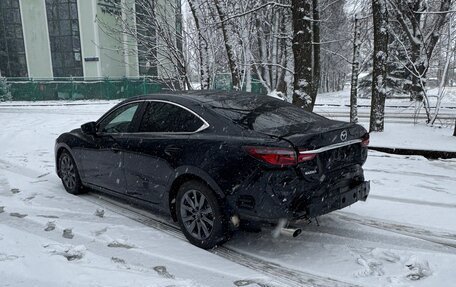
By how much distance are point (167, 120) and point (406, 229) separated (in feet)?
9.73

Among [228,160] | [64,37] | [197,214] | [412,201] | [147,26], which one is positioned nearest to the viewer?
[228,160]

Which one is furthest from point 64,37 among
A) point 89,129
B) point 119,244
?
point 119,244

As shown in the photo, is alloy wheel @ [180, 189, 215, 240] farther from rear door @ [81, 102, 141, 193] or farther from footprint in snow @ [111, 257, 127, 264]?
rear door @ [81, 102, 141, 193]

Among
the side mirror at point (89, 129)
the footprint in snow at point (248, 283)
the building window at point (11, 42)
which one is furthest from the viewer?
the building window at point (11, 42)

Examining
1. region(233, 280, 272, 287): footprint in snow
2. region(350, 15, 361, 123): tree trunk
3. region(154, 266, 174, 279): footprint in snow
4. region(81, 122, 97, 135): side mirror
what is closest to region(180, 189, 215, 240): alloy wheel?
region(154, 266, 174, 279): footprint in snow

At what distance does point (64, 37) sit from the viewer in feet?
108

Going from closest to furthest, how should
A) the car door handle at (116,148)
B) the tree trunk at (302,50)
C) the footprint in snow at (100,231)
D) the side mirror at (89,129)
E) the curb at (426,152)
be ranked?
the footprint in snow at (100,231), the car door handle at (116,148), the side mirror at (89,129), the curb at (426,152), the tree trunk at (302,50)

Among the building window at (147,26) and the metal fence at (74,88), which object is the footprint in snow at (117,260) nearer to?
the building window at (147,26)

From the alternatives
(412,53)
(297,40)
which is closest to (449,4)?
(412,53)

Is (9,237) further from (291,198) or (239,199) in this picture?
(291,198)

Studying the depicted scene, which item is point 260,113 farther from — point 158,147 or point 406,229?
point 406,229

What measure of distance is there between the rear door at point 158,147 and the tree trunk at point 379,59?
7957mm

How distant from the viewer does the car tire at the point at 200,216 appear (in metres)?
3.83

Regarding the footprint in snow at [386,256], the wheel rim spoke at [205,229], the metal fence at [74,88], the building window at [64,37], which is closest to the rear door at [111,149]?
the wheel rim spoke at [205,229]
